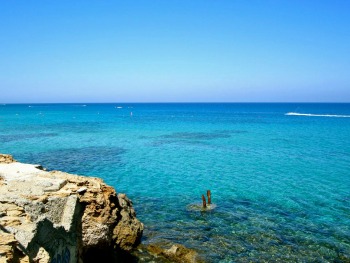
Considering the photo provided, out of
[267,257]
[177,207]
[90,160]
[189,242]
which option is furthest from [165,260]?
[90,160]

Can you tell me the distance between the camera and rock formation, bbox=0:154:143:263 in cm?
604

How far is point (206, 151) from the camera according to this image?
3691 centimetres

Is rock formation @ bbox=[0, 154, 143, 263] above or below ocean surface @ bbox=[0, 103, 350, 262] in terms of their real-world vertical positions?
above

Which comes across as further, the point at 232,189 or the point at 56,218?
the point at 232,189

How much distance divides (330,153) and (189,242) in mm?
27117

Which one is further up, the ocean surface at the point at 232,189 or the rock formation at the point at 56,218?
the rock formation at the point at 56,218

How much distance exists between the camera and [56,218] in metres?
7.58

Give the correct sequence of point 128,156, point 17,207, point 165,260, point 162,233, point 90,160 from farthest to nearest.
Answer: point 128,156, point 90,160, point 162,233, point 165,260, point 17,207

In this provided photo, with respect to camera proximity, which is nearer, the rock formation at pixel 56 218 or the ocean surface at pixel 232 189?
the rock formation at pixel 56 218

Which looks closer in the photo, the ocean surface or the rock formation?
the rock formation

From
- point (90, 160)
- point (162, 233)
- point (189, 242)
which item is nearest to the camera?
point (189, 242)

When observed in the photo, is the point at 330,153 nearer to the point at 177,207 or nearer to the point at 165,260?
the point at 177,207

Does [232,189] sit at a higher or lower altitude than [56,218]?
lower

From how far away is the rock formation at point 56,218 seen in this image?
6.04m
